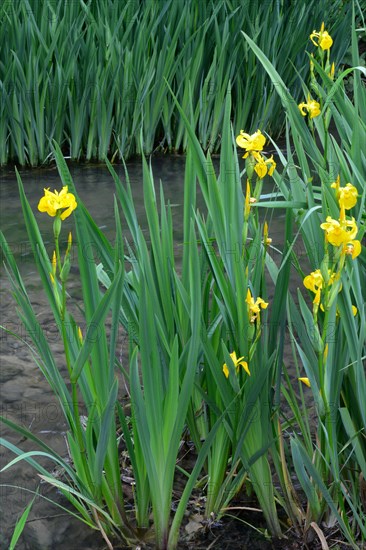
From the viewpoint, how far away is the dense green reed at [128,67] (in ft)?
12.9

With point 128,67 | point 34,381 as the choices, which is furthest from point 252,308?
point 128,67

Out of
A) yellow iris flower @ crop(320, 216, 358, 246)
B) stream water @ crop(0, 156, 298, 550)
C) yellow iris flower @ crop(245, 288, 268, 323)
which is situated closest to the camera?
yellow iris flower @ crop(320, 216, 358, 246)

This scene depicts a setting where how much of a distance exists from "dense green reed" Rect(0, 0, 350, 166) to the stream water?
0.89 feet

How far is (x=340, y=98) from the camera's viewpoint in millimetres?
1797

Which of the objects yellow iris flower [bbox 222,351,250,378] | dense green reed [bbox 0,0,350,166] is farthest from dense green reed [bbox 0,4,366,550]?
dense green reed [bbox 0,0,350,166]

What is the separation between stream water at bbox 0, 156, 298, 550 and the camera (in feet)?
5.20

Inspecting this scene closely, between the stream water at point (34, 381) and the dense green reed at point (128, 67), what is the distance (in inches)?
10.7

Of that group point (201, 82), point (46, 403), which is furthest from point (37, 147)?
point (46, 403)

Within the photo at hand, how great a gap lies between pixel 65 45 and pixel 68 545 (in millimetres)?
2934

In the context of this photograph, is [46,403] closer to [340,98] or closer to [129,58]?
[340,98]

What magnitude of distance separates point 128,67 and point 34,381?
2.35 m

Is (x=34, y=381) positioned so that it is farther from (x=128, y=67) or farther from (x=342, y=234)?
(x=128, y=67)

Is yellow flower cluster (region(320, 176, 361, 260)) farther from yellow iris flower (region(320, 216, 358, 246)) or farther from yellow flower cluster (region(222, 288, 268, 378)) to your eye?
yellow flower cluster (region(222, 288, 268, 378))

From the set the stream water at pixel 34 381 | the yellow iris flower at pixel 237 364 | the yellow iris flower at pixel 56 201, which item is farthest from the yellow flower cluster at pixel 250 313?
the stream water at pixel 34 381
